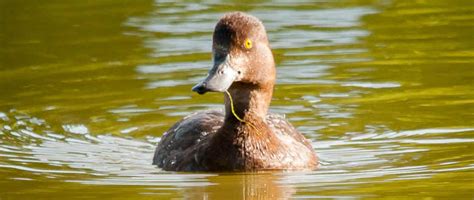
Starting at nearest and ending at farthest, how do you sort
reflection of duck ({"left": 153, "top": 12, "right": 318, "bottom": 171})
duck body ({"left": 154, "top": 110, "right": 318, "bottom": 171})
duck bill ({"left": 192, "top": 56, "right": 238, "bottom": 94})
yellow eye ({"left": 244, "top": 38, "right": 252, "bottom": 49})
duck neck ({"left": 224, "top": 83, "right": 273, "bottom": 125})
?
duck bill ({"left": 192, "top": 56, "right": 238, "bottom": 94}) < reflection of duck ({"left": 153, "top": 12, "right": 318, "bottom": 171}) < yellow eye ({"left": 244, "top": 38, "right": 252, "bottom": 49}) < duck body ({"left": 154, "top": 110, "right": 318, "bottom": 171}) < duck neck ({"left": 224, "top": 83, "right": 273, "bottom": 125})

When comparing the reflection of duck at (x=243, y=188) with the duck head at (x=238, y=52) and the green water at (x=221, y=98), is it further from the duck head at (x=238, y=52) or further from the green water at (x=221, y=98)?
the duck head at (x=238, y=52)

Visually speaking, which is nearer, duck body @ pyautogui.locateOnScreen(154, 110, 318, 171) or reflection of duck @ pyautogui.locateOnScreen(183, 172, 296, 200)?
reflection of duck @ pyautogui.locateOnScreen(183, 172, 296, 200)

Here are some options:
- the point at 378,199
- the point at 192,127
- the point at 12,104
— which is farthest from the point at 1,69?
the point at 378,199

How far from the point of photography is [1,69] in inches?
760

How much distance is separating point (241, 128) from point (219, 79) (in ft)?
3.15

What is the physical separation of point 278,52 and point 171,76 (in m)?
1.84

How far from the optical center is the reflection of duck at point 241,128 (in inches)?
531

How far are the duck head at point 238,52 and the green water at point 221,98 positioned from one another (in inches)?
34.2

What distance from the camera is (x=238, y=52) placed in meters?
13.5

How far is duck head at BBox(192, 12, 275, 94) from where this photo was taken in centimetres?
1331

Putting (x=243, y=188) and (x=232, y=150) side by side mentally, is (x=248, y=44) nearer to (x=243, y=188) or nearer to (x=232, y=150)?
(x=232, y=150)

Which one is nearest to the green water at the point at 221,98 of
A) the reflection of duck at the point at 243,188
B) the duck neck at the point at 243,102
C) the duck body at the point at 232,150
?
the reflection of duck at the point at 243,188

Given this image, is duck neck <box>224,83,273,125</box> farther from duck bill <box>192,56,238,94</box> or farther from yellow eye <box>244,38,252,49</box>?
duck bill <box>192,56,238,94</box>

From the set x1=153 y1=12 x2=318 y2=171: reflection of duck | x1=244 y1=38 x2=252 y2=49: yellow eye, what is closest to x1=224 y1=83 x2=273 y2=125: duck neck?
x1=153 y1=12 x2=318 y2=171: reflection of duck
